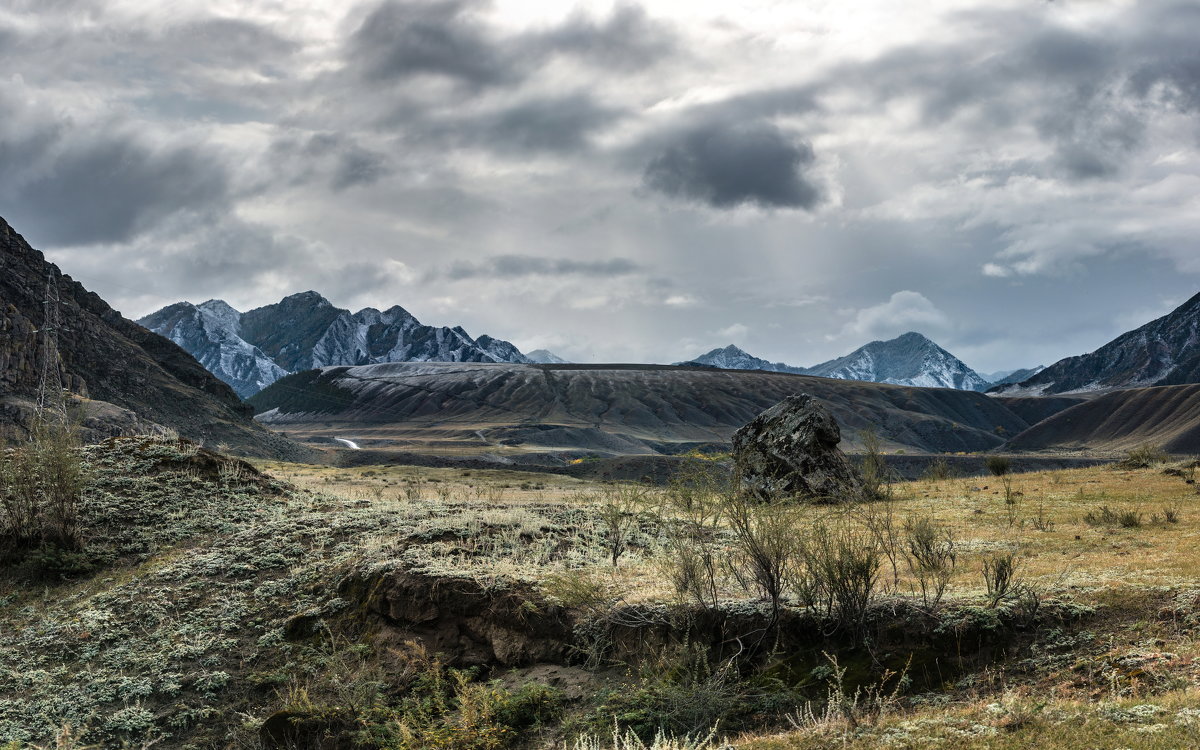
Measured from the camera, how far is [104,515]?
58.6 feet

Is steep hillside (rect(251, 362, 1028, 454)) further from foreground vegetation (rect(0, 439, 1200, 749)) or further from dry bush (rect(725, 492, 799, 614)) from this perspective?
dry bush (rect(725, 492, 799, 614))

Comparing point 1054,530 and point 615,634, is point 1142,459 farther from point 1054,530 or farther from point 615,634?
point 615,634

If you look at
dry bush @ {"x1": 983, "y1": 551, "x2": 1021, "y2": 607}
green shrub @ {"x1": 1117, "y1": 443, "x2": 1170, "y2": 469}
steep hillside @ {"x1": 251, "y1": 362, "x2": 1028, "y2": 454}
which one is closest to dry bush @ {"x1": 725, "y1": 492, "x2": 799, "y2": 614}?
dry bush @ {"x1": 983, "y1": 551, "x2": 1021, "y2": 607}

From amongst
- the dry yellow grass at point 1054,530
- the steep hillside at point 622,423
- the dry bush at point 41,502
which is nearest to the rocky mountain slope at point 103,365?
the steep hillside at point 622,423

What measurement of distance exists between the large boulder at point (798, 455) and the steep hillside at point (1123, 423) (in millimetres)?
137709

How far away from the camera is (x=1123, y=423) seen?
157000 mm

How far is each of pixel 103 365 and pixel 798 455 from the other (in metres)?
100

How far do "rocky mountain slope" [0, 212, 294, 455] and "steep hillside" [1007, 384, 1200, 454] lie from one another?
15756 centimetres

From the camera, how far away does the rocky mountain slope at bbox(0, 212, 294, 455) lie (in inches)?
2694

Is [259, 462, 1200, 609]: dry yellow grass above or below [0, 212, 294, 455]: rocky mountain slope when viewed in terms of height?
below

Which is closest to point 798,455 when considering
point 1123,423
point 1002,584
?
point 1002,584

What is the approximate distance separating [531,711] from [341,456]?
333ft

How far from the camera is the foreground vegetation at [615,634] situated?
7867 millimetres

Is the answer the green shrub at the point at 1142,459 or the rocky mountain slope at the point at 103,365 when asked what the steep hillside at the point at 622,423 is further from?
the green shrub at the point at 1142,459
